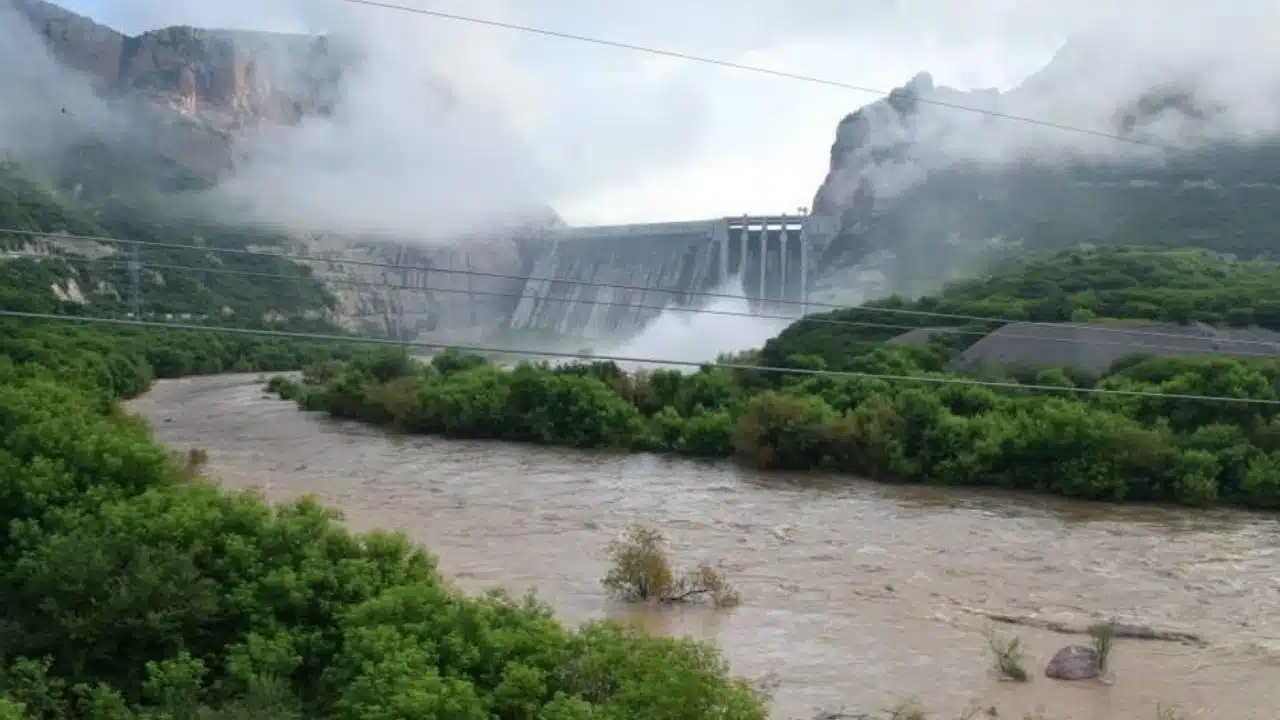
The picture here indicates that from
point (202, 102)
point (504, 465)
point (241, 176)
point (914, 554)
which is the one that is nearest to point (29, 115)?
point (241, 176)

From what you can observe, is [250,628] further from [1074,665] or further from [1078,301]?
[1078,301]

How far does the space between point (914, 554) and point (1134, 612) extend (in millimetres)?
3358

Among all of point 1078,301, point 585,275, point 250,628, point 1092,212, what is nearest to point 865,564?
point 250,628

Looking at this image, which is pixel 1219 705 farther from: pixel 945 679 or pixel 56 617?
pixel 56 617

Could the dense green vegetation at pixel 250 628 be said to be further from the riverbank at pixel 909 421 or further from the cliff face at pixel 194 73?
the cliff face at pixel 194 73

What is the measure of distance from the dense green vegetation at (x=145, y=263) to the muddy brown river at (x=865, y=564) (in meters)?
18.7

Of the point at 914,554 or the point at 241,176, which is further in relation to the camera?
the point at 241,176

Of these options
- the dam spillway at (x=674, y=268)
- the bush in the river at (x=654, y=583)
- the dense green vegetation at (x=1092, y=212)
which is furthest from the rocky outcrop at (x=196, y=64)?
the bush in the river at (x=654, y=583)

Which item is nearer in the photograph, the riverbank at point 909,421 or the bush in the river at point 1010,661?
the bush in the river at point 1010,661

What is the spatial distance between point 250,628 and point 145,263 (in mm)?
38240

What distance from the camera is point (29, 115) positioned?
65.5m

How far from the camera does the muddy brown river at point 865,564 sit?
9992 millimetres

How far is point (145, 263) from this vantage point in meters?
43.3

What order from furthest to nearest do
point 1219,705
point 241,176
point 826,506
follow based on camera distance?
point 241,176
point 826,506
point 1219,705
